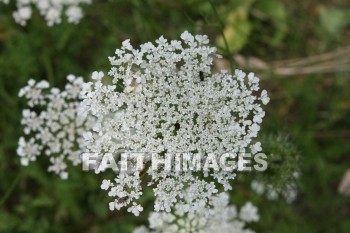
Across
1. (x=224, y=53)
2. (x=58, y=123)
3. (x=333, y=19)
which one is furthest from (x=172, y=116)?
(x=333, y=19)

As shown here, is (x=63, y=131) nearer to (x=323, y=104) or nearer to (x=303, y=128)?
(x=303, y=128)

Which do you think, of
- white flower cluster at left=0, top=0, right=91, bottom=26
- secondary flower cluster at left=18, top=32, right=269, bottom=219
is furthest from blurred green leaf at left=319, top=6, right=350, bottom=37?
secondary flower cluster at left=18, top=32, right=269, bottom=219

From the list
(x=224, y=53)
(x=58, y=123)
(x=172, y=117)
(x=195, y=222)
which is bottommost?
(x=195, y=222)

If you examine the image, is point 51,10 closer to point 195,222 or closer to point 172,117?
point 172,117

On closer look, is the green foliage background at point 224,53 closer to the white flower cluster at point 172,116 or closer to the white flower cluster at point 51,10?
the white flower cluster at point 51,10

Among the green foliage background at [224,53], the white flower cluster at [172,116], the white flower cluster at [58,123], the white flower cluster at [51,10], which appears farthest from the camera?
the green foliage background at [224,53]

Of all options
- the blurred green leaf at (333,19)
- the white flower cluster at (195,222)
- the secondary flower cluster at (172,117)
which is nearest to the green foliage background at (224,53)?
the blurred green leaf at (333,19)
